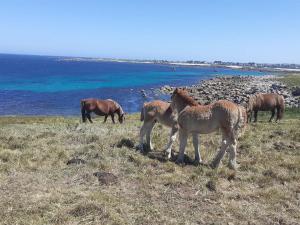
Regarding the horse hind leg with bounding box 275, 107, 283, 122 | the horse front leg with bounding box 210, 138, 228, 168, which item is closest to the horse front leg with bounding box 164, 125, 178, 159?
the horse front leg with bounding box 210, 138, 228, 168

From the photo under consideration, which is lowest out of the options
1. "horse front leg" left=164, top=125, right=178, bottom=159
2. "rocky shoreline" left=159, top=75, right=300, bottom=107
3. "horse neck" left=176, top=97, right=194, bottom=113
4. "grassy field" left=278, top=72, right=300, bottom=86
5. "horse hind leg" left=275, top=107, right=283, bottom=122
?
"grassy field" left=278, top=72, right=300, bottom=86

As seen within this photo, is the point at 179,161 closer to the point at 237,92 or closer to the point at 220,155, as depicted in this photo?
the point at 220,155

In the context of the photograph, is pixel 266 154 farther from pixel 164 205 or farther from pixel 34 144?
pixel 34 144

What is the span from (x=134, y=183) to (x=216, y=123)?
3271 millimetres

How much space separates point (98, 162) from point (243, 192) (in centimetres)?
412

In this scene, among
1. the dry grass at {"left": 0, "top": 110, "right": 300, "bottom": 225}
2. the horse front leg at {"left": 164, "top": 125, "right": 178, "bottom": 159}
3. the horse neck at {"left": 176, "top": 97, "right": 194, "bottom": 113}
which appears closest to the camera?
the dry grass at {"left": 0, "top": 110, "right": 300, "bottom": 225}

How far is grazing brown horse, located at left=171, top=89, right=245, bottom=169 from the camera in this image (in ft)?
39.7

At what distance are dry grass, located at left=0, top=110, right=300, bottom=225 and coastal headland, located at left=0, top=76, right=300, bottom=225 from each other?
20 mm

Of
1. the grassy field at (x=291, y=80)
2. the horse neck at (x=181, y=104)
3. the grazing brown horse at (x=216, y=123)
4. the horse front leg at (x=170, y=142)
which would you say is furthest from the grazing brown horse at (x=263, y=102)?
the grassy field at (x=291, y=80)

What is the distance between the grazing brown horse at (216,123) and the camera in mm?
12109

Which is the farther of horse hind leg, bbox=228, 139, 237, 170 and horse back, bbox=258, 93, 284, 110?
horse back, bbox=258, 93, 284, 110

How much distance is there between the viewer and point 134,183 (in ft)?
34.2

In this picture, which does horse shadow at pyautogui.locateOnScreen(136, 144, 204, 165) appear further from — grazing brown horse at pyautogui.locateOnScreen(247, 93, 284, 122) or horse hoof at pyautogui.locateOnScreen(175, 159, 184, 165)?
grazing brown horse at pyautogui.locateOnScreen(247, 93, 284, 122)

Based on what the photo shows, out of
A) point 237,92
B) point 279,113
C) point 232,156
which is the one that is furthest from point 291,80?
point 232,156
